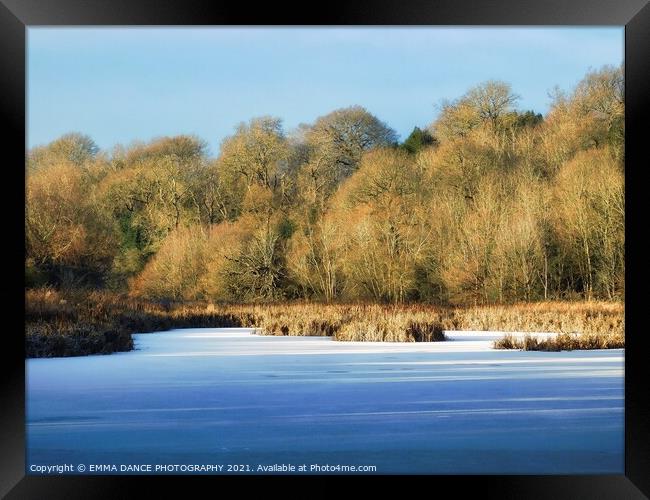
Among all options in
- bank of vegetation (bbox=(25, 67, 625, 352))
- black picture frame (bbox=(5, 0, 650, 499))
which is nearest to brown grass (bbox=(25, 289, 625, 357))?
bank of vegetation (bbox=(25, 67, 625, 352))

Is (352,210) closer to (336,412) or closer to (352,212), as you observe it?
(352,212)

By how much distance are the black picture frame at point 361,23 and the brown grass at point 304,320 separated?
4041mm

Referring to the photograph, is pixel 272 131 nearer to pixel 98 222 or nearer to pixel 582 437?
pixel 98 222

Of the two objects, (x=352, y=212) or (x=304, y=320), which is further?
(x=352, y=212)

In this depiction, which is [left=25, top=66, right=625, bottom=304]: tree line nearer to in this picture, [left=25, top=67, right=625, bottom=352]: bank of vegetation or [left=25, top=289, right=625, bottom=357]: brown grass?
[left=25, top=67, right=625, bottom=352]: bank of vegetation

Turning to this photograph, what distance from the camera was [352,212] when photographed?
18703 mm

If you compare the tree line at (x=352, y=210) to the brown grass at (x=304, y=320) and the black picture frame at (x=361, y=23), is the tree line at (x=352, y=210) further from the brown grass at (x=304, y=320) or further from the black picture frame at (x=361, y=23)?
the black picture frame at (x=361, y=23)

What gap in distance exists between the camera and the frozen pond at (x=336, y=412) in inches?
213

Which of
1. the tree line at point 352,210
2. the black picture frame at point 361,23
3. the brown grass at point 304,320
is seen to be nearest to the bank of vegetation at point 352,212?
the tree line at point 352,210

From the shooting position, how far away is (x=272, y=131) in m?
18.9

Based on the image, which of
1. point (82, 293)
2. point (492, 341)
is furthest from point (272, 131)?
point (492, 341)

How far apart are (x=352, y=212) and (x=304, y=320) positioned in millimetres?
6159

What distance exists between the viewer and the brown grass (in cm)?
984

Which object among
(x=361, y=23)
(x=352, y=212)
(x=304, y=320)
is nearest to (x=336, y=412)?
(x=361, y=23)
